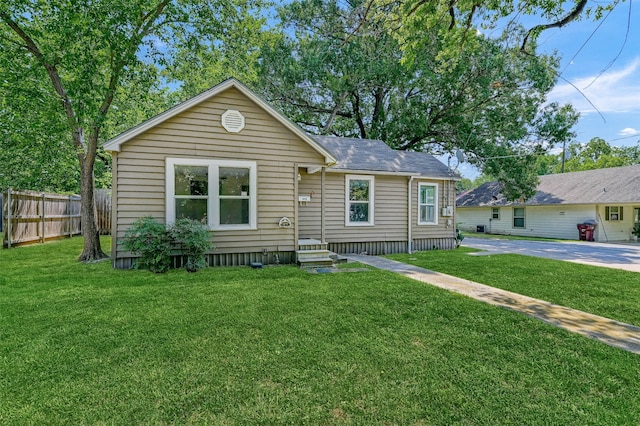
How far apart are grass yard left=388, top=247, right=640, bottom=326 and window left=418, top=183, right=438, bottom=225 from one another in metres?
1.94

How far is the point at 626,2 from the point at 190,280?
27.3 feet

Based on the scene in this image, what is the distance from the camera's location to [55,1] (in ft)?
23.7

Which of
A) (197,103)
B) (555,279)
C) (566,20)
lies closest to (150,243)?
(197,103)

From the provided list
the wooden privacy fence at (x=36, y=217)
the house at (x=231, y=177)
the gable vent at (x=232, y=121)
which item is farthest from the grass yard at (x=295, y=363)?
the wooden privacy fence at (x=36, y=217)

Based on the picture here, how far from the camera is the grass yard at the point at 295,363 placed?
2.29 m

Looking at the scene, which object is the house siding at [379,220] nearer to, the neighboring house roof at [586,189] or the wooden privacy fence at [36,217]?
the wooden privacy fence at [36,217]

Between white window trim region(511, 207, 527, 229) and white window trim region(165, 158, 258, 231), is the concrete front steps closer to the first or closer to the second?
white window trim region(165, 158, 258, 231)

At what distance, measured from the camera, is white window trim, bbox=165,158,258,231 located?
7.22 meters

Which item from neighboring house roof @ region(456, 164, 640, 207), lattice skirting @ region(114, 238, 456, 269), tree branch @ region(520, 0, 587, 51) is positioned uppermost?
tree branch @ region(520, 0, 587, 51)

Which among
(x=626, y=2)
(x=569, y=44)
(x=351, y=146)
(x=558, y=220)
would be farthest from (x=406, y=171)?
(x=558, y=220)

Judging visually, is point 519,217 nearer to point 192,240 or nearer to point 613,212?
point 613,212

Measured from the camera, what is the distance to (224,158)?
760 cm

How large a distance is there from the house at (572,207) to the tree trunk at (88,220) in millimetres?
14638

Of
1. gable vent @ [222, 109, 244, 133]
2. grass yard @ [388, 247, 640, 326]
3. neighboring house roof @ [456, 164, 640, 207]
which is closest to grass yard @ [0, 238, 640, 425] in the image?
grass yard @ [388, 247, 640, 326]
